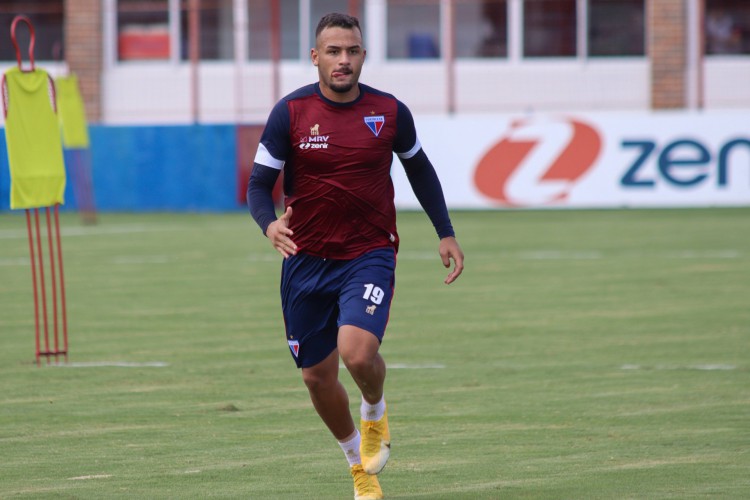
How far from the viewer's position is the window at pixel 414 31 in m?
32.0

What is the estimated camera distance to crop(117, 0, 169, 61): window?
3278cm

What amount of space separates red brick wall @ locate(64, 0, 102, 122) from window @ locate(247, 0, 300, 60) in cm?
363

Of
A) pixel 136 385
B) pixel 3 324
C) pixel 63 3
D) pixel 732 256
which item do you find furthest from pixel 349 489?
pixel 63 3

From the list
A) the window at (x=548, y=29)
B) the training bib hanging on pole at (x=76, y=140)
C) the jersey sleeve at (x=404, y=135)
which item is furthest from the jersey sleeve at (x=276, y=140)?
the window at (x=548, y=29)

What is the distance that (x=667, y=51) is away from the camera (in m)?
30.7

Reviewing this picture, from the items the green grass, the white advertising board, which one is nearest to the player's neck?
the green grass

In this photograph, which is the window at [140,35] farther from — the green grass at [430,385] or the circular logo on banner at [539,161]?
the green grass at [430,385]

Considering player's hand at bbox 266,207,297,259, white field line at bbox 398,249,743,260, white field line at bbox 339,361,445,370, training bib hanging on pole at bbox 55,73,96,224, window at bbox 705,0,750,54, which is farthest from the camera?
window at bbox 705,0,750,54

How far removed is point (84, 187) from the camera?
86.4 feet

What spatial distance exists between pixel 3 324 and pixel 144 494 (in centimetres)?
674

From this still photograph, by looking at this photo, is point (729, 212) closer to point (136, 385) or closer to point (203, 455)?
point (136, 385)

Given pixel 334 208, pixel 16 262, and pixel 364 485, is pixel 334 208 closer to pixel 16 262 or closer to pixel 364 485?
pixel 364 485

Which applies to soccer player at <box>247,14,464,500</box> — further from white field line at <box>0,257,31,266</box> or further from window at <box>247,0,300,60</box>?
window at <box>247,0,300,60</box>

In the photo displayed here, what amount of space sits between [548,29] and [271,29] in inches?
239
